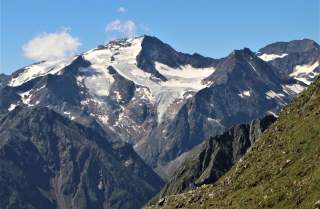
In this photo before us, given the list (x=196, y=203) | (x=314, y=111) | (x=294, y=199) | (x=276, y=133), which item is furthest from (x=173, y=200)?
(x=294, y=199)

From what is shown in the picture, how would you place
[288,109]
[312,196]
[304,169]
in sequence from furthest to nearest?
1. [288,109]
2. [304,169]
3. [312,196]

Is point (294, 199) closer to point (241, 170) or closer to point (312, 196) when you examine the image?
point (312, 196)

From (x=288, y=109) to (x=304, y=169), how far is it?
26689mm

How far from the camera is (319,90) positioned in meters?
107

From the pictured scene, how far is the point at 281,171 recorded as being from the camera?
92.9 meters

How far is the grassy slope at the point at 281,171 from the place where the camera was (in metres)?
84.0

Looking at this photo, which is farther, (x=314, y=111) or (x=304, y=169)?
(x=314, y=111)

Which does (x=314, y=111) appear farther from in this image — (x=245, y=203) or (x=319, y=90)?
(x=245, y=203)

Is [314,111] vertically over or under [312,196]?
over

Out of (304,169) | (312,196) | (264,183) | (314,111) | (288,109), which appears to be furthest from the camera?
(288,109)

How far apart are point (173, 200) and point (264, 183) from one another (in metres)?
23.3

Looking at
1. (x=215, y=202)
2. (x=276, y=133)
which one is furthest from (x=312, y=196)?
(x=276, y=133)

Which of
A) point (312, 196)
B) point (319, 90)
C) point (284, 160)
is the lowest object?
point (312, 196)

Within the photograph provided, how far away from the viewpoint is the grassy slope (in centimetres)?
8400
